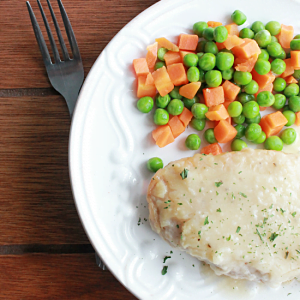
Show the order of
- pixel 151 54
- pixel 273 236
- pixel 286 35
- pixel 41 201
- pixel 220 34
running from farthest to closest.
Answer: pixel 41 201
pixel 286 35
pixel 151 54
pixel 220 34
pixel 273 236

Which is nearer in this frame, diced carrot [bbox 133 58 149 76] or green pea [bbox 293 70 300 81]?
diced carrot [bbox 133 58 149 76]

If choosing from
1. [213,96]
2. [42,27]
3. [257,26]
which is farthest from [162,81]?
[42,27]

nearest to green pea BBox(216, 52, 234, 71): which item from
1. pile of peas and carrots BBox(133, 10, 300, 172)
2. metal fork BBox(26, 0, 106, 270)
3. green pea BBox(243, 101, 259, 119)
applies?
pile of peas and carrots BBox(133, 10, 300, 172)

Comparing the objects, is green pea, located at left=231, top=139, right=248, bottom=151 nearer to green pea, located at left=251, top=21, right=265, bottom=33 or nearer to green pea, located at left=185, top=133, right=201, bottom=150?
green pea, located at left=185, top=133, right=201, bottom=150

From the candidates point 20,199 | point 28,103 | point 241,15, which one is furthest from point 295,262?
point 28,103

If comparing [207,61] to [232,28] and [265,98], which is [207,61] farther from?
[265,98]
